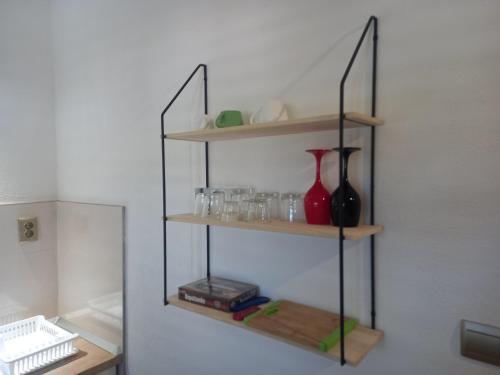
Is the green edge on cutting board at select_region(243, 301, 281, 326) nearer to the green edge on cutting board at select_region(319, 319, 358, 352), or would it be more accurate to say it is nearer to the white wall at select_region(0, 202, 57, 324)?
the green edge on cutting board at select_region(319, 319, 358, 352)

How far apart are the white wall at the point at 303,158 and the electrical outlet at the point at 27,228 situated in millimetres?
460

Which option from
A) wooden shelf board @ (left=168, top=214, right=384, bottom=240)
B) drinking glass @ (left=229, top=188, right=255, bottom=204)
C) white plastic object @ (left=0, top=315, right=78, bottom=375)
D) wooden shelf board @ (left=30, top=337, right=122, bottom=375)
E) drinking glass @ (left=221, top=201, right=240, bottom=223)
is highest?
drinking glass @ (left=229, top=188, right=255, bottom=204)

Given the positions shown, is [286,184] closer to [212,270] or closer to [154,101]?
[212,270]

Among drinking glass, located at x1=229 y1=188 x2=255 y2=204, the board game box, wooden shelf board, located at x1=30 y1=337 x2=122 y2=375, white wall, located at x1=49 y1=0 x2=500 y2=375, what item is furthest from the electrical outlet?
drinking glass, located at x1=229 y1=188 x2=255 y2=204

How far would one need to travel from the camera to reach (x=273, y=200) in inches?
56.7

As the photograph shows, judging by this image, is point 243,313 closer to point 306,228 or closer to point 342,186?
point 306,228

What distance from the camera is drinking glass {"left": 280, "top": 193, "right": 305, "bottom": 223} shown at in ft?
4.45

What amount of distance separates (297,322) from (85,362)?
143cm

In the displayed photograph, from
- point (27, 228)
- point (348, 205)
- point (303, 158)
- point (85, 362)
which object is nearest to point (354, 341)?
point (348, 205)

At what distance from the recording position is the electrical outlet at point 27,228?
2.30m

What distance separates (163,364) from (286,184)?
1.23 metres

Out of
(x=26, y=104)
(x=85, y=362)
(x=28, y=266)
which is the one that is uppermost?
(x=26, y=104)

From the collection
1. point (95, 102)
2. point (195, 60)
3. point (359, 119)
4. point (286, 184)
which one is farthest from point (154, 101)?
point (359, 119)

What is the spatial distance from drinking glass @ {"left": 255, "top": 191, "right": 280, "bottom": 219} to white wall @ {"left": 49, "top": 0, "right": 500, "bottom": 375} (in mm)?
71
